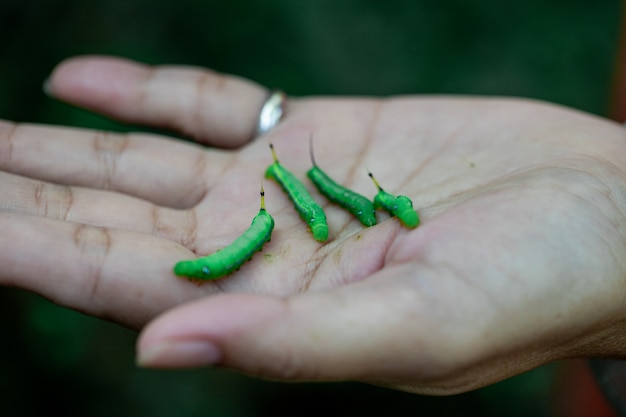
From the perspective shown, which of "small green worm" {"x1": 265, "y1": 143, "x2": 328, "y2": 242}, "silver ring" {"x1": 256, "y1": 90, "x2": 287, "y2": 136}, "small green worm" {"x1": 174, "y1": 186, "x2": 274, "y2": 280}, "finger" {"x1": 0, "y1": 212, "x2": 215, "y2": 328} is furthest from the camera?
"silver ring" {"x1": 256, "y1": 90, "x2": 287, "y2": 136}

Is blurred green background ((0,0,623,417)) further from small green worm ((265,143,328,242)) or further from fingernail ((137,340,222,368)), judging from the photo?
fingernail ((137,340,222,368))

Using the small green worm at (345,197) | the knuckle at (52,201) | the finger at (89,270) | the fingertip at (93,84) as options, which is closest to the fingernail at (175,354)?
the finger at (89,270)

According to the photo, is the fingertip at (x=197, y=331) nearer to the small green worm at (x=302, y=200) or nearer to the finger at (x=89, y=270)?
the finger at (x=89, y=270)

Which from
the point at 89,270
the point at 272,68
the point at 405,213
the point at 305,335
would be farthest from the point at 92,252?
the point at 272,68

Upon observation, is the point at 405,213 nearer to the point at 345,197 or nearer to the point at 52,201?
the point at 345,197

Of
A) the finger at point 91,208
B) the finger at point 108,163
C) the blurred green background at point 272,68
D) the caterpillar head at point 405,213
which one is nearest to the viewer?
the caterpillar head at point 405,213

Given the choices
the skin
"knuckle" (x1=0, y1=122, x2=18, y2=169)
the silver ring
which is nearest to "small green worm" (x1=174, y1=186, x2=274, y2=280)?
the skin
